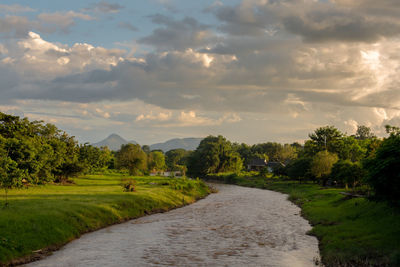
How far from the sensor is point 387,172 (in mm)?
27953

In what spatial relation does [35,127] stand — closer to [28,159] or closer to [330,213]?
[28,159]

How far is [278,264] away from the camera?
2664 centimetres

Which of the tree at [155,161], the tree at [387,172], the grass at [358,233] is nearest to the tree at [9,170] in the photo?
the grass at [358,233]

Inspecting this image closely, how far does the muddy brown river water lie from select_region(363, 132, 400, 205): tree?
297 inches

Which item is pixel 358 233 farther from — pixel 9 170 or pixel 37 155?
pixel 37 155

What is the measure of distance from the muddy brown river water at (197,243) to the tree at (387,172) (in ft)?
24.8

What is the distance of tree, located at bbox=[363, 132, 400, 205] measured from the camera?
27.3 m

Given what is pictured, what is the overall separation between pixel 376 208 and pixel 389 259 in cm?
1494

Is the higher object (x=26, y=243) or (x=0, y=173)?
(x=0, y=173)

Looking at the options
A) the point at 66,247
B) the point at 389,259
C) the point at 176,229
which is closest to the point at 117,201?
the point at 176,229

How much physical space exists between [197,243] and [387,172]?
Answer: 17359 millimetres

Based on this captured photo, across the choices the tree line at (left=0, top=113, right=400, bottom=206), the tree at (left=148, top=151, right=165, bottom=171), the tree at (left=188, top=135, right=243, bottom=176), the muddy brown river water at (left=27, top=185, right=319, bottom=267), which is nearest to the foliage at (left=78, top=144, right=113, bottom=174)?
the tree line at (left=0, top=113, right=400, bottom=206)

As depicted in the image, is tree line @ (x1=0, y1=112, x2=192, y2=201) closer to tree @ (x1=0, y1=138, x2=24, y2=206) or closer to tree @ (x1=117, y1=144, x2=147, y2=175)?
tree @ (x1=0, y1=138, x2=24, y2=206)

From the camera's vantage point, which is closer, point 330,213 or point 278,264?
point 278,264
